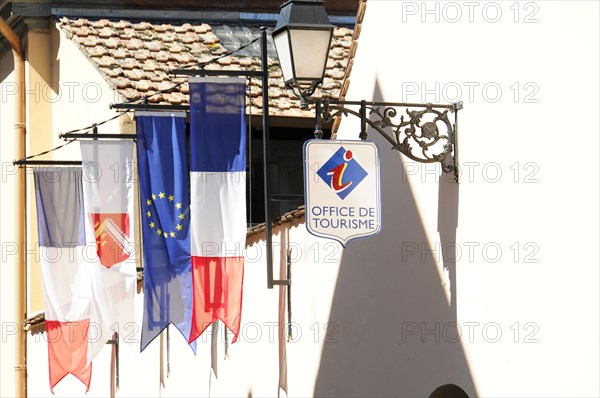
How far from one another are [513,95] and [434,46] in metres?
1.24

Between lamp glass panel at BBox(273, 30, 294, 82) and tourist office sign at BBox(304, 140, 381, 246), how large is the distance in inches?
21.3

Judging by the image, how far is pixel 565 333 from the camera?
8.11 metres

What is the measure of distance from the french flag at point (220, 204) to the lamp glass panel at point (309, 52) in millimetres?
1388

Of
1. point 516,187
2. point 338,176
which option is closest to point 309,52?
point 338,176

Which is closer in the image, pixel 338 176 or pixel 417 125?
pixel 338 176

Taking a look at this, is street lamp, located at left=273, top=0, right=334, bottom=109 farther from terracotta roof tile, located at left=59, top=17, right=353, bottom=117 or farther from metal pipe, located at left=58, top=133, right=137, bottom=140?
terracotta roof tile, located at left=59, top=17, right=353, bottom=117

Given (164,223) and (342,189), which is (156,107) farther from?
(342,189)

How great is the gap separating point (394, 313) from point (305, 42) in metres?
2.38

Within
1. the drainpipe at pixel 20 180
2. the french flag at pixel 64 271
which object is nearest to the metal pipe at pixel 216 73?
the french flag at pixel 64 271

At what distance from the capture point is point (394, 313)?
1039cm

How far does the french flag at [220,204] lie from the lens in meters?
10.6

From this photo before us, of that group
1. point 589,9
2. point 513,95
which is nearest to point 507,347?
point 513,95

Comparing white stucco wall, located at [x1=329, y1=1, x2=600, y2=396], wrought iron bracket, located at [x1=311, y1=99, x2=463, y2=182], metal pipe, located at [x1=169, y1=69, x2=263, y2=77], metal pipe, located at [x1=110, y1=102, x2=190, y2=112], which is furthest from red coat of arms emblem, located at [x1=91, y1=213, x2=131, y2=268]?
wrought iron bracket, located at [x1=311, y1=99, x2=463, y2=182]

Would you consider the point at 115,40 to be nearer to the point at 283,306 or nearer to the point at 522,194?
the point at 283,306
